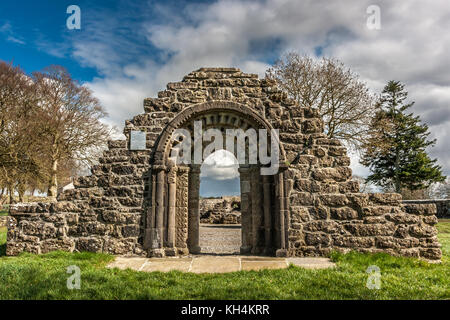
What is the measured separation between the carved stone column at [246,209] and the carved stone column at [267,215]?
1.52 feet

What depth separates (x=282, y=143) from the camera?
281 inches

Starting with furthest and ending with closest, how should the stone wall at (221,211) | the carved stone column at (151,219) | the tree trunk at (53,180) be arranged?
the stone wall at (221,211) < the tree trunk at (53,180) < the carved stone column at (151,219)

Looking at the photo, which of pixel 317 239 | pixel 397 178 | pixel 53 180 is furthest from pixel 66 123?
pixel 397 178

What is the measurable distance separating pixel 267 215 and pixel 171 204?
2.23 meters

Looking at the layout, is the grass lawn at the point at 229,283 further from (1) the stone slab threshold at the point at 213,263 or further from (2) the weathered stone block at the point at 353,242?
(2) the weathered stone block at the point at 353,242

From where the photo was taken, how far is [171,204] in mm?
6969

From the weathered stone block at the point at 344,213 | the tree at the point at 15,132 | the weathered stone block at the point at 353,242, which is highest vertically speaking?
the tree at the point at 15,132

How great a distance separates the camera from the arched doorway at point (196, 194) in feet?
22.4

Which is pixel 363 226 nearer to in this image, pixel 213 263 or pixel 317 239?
pixel 317 239

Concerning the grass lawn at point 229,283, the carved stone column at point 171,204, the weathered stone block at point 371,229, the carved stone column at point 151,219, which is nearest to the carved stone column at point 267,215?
the grass lawn at point 229,283
